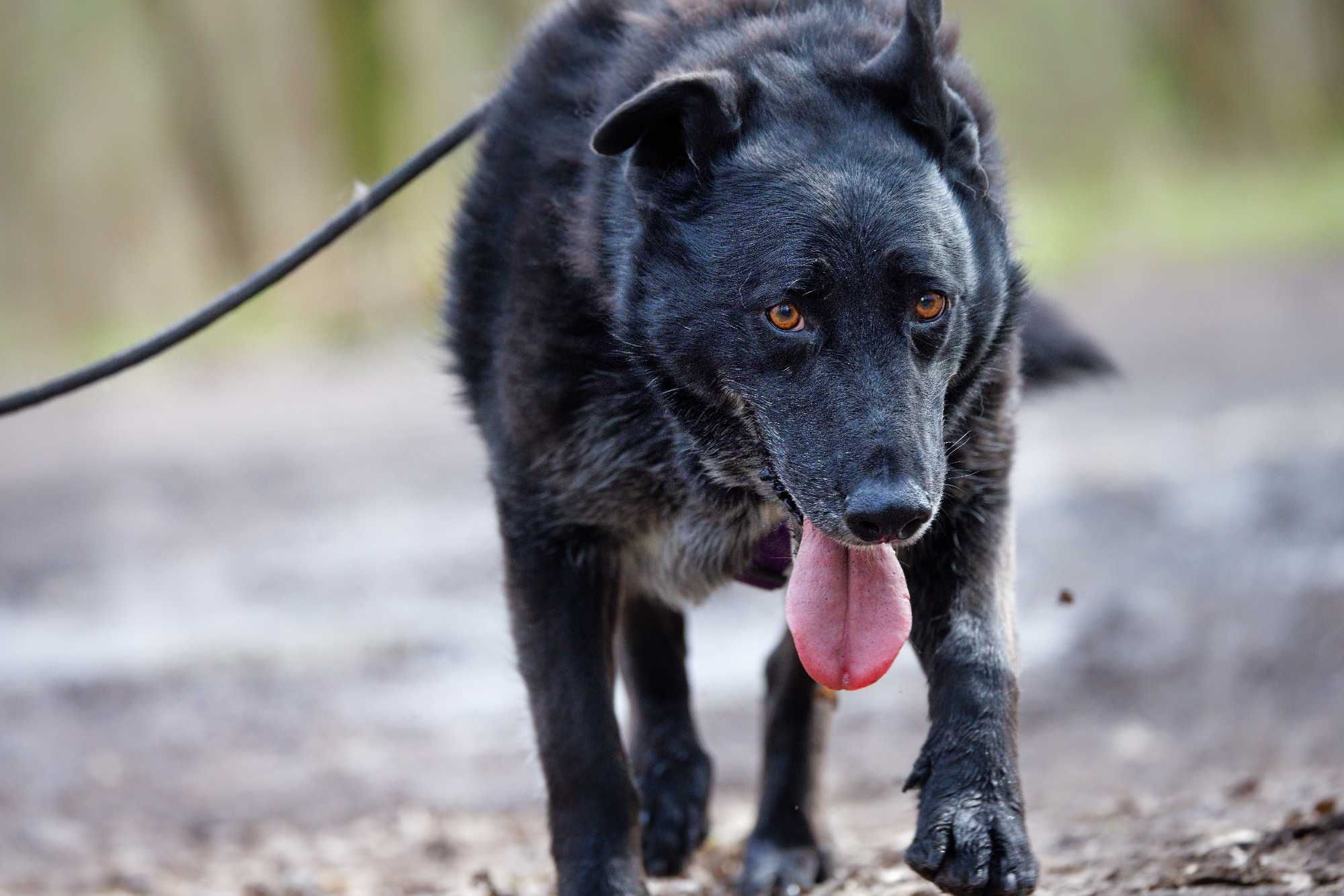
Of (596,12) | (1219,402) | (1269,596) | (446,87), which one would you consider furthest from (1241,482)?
(446,87)

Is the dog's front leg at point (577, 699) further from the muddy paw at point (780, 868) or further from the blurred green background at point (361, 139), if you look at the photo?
the blurred green background at point (361, 139)

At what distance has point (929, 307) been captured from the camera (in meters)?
2.94

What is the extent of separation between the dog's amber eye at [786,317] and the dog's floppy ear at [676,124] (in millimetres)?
350

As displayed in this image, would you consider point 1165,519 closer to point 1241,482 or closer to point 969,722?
point 1241,482

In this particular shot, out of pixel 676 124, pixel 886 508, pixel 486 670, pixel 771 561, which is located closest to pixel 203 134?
pixel 486 670

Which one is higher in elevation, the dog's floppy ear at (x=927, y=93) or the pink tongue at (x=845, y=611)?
the dog's floppy ear at (x=927, y=93)

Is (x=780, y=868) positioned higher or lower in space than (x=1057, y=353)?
lower

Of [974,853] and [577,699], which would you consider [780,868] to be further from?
A: [974,853]

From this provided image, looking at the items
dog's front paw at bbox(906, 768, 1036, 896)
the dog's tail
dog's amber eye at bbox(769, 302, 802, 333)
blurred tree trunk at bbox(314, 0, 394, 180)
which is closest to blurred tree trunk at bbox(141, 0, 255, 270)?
blurred tree trunk at bbox(314, 0, 394, 180)

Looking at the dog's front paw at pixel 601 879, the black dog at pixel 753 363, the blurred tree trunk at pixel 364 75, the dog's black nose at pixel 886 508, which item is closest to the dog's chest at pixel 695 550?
the black dog at pixel 753 363

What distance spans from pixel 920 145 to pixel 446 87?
1539cm

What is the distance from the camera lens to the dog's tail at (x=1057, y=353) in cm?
433

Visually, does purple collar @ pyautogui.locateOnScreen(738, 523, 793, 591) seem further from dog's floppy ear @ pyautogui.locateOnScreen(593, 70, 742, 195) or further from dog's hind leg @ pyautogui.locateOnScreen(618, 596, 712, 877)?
dog's floppy ear @ pyautogui.locateOnScreen(593, 70, 742, 195)

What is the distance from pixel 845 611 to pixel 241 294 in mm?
1843
